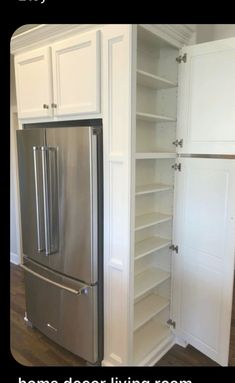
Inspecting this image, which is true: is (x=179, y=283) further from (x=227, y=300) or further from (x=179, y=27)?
(x=179, y=27)

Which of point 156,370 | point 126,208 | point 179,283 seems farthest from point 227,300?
point 126,208

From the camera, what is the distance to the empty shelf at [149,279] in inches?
77.4

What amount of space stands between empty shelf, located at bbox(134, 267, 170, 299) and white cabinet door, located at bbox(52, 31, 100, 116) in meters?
1.25

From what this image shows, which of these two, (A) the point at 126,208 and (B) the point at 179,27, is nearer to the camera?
(A) the point at 126,208

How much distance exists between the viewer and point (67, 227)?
1.85 metres

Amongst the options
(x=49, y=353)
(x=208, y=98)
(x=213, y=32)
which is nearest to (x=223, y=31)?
(x=213, y=32)

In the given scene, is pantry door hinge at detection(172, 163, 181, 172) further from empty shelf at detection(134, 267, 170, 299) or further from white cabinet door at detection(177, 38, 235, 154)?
empty shelf at detection(134, 267, 170, 299)

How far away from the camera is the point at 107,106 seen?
1668 mm

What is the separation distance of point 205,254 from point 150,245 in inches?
15.6

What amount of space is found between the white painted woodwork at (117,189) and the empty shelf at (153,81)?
211 millimetres

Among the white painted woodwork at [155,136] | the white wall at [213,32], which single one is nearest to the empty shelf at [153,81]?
the white painted woodwork at [155,136]

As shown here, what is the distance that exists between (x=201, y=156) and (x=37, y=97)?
4.23 ft

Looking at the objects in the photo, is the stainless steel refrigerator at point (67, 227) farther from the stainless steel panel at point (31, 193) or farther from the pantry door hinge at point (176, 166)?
the pantry door hinge at point (176, 166)

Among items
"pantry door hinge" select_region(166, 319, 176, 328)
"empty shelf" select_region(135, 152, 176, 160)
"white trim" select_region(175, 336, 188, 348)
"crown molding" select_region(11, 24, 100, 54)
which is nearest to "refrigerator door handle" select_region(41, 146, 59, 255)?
"empty shelf" select_region(135, 152, 176, 160)
